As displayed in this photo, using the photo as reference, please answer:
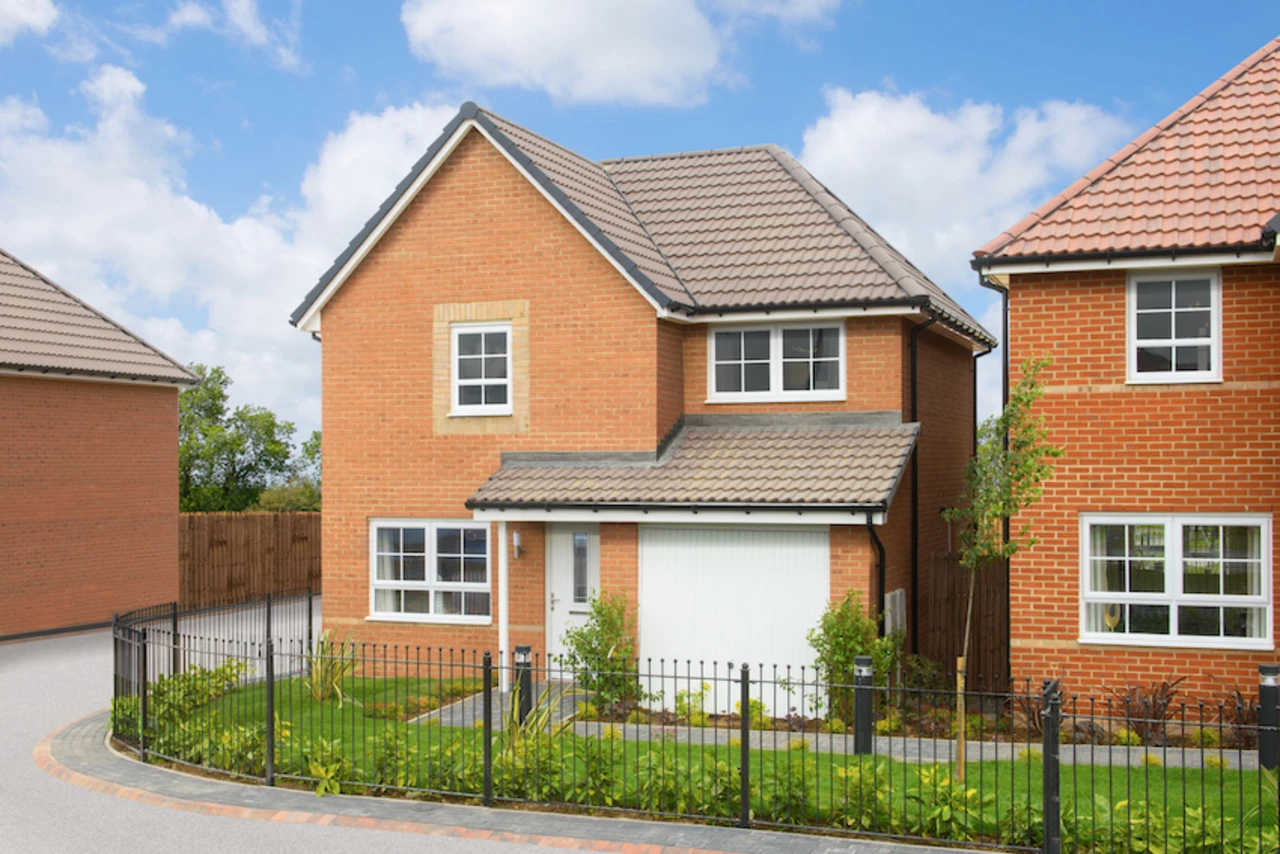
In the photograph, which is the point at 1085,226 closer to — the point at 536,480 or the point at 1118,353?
the point at 1118,353

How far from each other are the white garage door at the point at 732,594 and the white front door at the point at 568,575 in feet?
3.80

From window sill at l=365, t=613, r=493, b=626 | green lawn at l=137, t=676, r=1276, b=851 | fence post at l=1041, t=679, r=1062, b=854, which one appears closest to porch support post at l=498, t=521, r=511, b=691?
window sill at l=365, t=613, r=493, b=626

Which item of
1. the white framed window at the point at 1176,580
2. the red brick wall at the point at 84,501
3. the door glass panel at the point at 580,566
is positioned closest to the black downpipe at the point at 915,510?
the white framed window at the point at 1176,580

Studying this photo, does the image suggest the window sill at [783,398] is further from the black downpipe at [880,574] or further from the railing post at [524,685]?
the railing post at [524,685]

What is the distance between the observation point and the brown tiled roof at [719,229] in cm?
1867

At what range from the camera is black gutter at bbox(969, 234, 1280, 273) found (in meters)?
15.1

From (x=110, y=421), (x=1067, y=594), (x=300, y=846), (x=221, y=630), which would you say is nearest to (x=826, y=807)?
(x=300, y=846)

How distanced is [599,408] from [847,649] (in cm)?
516

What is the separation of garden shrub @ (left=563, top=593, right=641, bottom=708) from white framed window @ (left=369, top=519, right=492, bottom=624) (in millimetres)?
2427

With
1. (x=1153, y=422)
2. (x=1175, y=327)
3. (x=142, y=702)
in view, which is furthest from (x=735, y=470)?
(x=142, y=702)

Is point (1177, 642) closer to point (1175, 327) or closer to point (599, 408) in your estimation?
point (1175, 327)

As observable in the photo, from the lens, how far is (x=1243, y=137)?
17125 millimetres

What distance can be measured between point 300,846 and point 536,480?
26.8 ft

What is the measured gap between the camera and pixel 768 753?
14.0 metres
